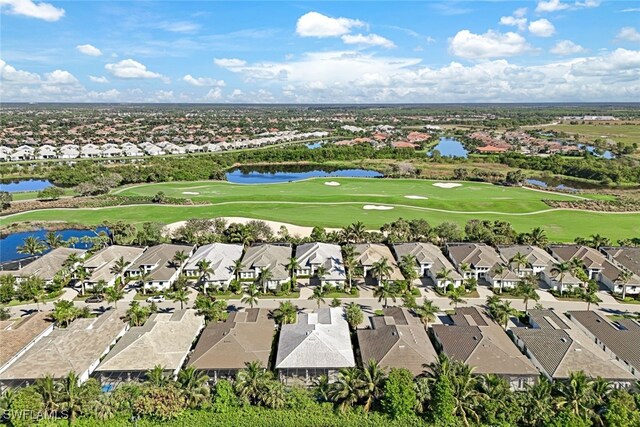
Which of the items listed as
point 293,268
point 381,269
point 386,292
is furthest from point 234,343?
point 381,269

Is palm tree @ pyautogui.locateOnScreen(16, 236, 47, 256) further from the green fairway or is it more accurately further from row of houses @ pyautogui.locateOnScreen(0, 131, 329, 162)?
row of houses @ pyautogui.locateOnScreen(0, 131, 329, 162)

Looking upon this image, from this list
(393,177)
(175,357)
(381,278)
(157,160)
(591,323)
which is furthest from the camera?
(157,160)

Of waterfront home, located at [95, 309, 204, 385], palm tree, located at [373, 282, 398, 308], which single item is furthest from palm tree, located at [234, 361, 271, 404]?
palm tree, located at [373, 282, 398, 308]

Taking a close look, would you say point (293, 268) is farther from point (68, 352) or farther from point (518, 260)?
point (518, 260)

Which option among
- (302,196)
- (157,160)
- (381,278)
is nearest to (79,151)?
(157,160)

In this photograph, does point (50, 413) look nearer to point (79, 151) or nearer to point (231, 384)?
point (231, 384)

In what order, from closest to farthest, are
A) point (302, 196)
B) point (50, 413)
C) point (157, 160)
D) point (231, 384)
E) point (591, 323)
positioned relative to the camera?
point (50, 413), point (231, 384), point (591, 323), point (302, 196), point (157, 160)

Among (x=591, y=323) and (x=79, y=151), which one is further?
(x=79, y=151)
